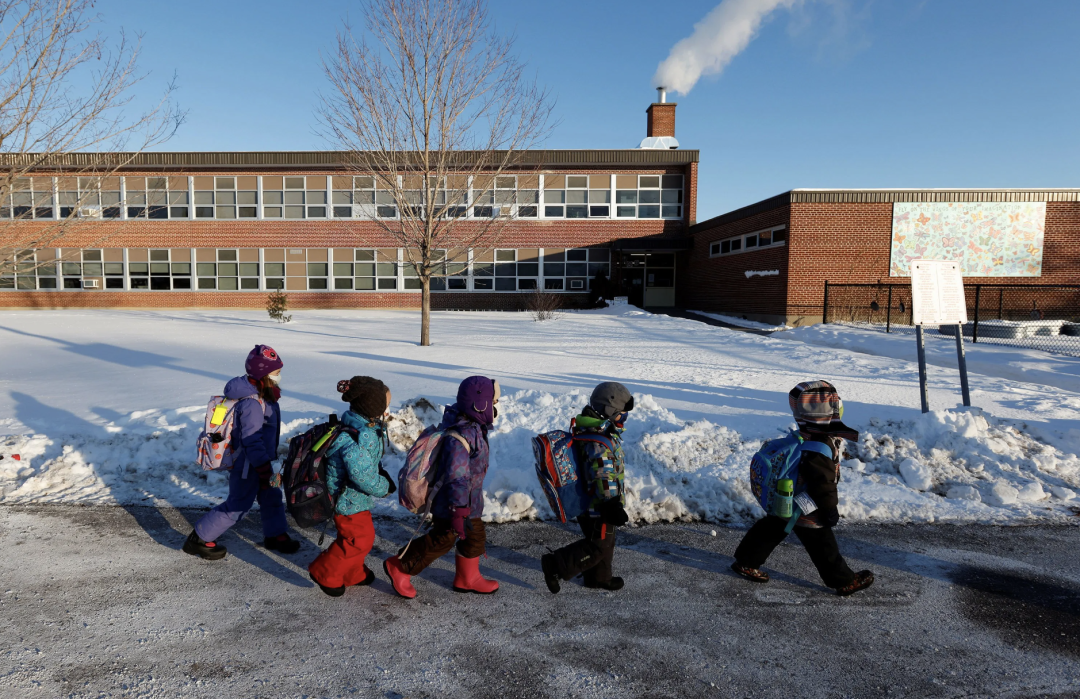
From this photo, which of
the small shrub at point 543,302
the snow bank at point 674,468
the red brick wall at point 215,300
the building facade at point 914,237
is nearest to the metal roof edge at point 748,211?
the building facade at point 914,237

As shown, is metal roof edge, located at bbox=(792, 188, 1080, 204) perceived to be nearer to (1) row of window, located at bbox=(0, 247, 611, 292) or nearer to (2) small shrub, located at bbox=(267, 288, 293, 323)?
(1) row of window, located at bbox=(0, 247, 611, 292)

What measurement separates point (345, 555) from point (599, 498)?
A: 1.49 metres

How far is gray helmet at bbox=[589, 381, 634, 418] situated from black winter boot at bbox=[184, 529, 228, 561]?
2625 millimetres

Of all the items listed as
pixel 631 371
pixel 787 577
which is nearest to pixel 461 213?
pixel 631 371

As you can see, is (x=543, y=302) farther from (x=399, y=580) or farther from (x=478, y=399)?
(x=399, y=580)

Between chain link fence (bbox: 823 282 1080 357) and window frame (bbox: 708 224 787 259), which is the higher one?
window frame (bbox: 708 224 787 259)

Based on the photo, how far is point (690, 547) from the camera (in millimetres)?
4129

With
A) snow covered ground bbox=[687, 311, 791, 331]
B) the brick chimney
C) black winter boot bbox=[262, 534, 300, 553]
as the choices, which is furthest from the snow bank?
the brick chimney

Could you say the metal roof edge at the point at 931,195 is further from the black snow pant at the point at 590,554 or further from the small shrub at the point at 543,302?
the black snow pant at the point at 590,554

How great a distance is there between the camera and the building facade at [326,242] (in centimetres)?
2888

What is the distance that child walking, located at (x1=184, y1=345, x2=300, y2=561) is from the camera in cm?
382

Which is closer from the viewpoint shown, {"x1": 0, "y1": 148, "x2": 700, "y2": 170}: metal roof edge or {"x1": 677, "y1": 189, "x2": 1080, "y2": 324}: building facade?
{"x1": 677, "y1": 189, "x2": 1080, "y2": 324}: building facade

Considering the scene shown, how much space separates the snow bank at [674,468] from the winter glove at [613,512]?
1485 mm

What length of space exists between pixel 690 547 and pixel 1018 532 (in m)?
2.47
